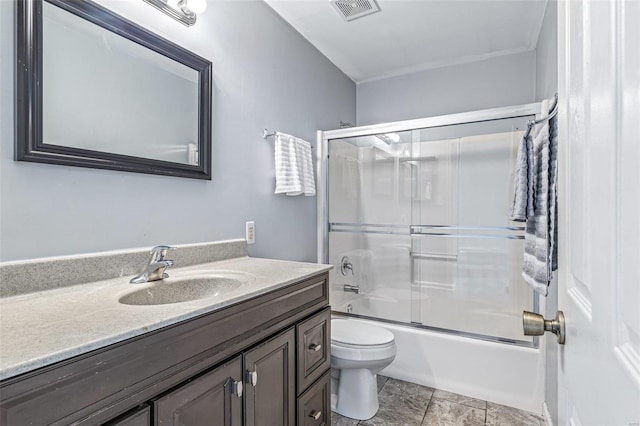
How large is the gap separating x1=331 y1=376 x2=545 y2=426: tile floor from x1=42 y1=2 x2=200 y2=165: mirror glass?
1743 mm

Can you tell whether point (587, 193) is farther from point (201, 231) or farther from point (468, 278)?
point (468, 278)

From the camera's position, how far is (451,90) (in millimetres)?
2773

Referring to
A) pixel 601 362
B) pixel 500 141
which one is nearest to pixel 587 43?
pixel 601 362

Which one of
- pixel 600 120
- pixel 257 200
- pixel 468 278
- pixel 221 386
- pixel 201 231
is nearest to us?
pixel 600 120

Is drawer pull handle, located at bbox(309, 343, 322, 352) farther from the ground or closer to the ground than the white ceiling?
closer to the ground

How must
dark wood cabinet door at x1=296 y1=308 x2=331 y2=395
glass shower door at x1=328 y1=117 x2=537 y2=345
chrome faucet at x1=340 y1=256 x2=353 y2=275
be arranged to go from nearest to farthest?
dark wood cabinet door at x1=296 y1=308 x2=331 y2=395 < glass shower door at x1=328 y1=117 x2=537 y2=345 < chrome faucet at x1=340 y1=256 x2=353 y2=275

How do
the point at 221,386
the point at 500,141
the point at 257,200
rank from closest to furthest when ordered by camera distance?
1. the point at 221,386
2. the point at 257,200
3. the point at 500,141

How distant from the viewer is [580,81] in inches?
23.1

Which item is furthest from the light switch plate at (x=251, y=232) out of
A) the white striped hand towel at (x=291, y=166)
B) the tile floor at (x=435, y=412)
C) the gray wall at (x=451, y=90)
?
the gray wall at (x=451, y=90)

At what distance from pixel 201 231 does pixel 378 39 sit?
187 cm

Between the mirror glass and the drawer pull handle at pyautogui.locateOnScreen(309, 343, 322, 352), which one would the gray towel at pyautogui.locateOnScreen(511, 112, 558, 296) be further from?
the mirror glass

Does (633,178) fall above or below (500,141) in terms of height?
below

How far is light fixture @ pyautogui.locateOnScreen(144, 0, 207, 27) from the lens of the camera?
136cm

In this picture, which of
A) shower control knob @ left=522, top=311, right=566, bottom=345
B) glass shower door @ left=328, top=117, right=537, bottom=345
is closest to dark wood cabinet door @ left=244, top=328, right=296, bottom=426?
shower control knob @ left=522, top=311, right=566, bottom=345
